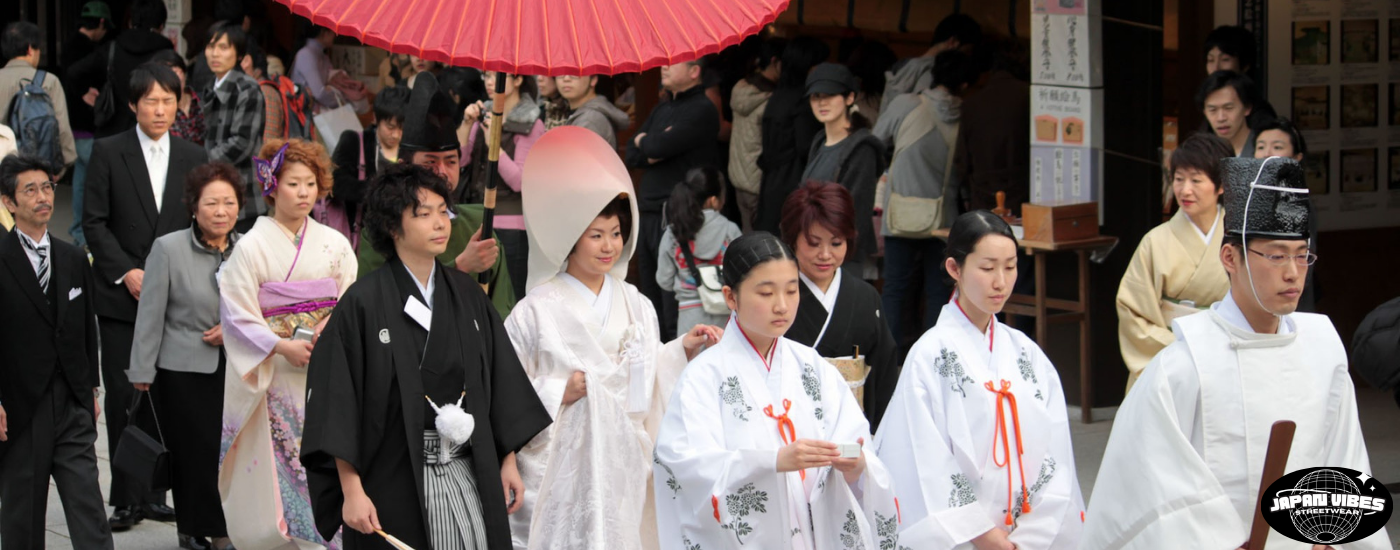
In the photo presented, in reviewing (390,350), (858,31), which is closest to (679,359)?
(390,350)

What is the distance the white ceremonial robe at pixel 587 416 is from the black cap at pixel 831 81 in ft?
10.6

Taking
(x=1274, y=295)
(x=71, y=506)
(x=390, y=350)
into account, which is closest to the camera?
(x=1274, y=295)

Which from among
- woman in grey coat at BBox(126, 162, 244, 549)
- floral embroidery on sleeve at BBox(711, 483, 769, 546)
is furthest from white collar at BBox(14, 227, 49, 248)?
floral embroidery on sleeve at BBox(711, 483, 769, 546)

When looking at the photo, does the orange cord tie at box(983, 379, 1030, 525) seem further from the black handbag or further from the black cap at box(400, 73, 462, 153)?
the black handbag

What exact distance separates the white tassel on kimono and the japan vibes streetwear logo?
2206 millimetres

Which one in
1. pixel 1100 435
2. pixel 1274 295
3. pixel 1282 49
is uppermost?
pixel 1282 49

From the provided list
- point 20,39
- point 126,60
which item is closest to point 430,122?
point 20,39

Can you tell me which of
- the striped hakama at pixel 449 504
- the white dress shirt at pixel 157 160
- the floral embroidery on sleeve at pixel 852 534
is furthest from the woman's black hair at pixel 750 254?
the white dress shirt at pixel 157 160

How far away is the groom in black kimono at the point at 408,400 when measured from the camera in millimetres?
4434

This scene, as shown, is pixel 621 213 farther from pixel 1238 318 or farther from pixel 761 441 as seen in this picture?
pixel 1238 318

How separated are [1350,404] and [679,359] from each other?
7.64ft

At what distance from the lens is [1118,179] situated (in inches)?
313

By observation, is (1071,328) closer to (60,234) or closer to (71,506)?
(71,506)

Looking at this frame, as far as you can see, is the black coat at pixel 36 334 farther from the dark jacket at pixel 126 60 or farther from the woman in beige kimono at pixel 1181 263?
the dark jacket at pixel 126 60
